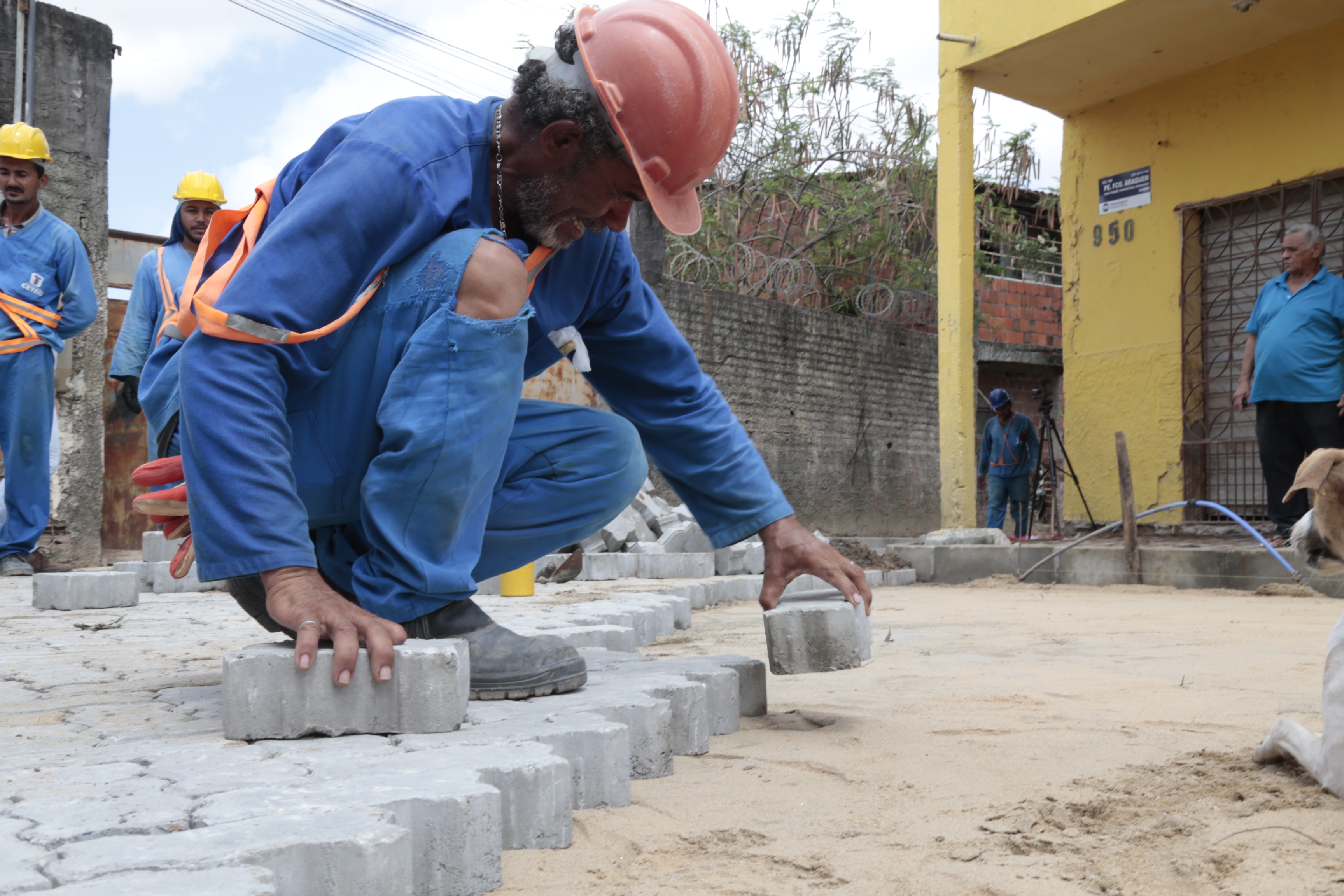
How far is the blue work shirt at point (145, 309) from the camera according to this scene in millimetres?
4750

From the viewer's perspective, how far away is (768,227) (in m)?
12.3

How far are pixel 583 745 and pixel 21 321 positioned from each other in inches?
184

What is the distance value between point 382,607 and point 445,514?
0.22m

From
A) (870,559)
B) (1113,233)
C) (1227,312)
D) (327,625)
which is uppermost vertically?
(1113,233)

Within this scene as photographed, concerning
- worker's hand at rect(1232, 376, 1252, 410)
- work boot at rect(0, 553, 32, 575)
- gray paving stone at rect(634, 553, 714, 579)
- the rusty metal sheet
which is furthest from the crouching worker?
the rusty metal sheet

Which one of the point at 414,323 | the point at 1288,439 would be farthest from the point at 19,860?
the point at 1288,439

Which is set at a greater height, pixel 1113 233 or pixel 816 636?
pixel 1113 233

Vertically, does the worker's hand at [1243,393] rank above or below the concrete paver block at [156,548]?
above

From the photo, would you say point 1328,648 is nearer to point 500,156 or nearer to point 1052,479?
point 500,156

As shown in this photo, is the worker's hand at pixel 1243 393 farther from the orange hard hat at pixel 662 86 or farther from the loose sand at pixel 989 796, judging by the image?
the orange hard hat at pixel 662 86

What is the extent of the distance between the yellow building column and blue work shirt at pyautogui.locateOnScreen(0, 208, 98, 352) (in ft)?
18.5

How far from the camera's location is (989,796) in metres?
1.77

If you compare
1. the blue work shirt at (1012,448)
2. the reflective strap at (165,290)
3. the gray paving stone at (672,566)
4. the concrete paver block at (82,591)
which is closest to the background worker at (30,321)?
the reflective strap at (165,290)

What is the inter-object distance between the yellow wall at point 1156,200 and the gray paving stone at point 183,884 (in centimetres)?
783
